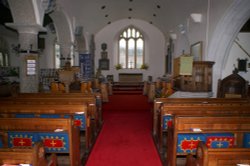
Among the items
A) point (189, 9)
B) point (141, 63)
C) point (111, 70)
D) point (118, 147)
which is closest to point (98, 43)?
point (111, 70)

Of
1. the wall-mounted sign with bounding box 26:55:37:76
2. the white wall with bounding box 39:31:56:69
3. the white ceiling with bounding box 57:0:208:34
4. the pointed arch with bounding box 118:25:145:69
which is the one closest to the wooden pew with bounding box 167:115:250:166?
the wall-mounted sign with bounding box 26:55:37:76

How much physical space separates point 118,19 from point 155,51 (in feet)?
11.0

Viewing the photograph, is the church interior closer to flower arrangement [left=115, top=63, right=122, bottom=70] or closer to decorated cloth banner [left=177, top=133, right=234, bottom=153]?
decorated cloth banner [left=177, top=133, right=234, bottom=153]

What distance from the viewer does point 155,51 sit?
15312 mm

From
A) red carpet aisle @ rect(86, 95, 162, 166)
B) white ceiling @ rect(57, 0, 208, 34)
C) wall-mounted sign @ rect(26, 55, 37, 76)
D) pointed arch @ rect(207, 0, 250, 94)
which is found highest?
white ceiling @ rect(57, 0, 208, 34)

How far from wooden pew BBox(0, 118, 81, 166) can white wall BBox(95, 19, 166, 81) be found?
1280 centimetres

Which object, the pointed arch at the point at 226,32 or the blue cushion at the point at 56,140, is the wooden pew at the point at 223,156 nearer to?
the blue cushion at the point at 56,140

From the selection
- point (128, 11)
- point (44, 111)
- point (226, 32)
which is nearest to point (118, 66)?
point (128, 11)

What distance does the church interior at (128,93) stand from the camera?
2.53 meters

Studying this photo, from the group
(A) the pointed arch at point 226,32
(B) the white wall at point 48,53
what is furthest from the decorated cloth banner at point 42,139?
(B) the white wall at point 48,53

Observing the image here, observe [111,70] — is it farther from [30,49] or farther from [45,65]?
[30,49]

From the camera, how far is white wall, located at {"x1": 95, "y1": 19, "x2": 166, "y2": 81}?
15.0 metres

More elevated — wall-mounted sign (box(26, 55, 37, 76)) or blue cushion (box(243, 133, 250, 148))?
wall-mounted sign (box(26, 55, 37, 76))

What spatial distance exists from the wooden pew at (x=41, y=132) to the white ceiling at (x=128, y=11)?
5581mm
